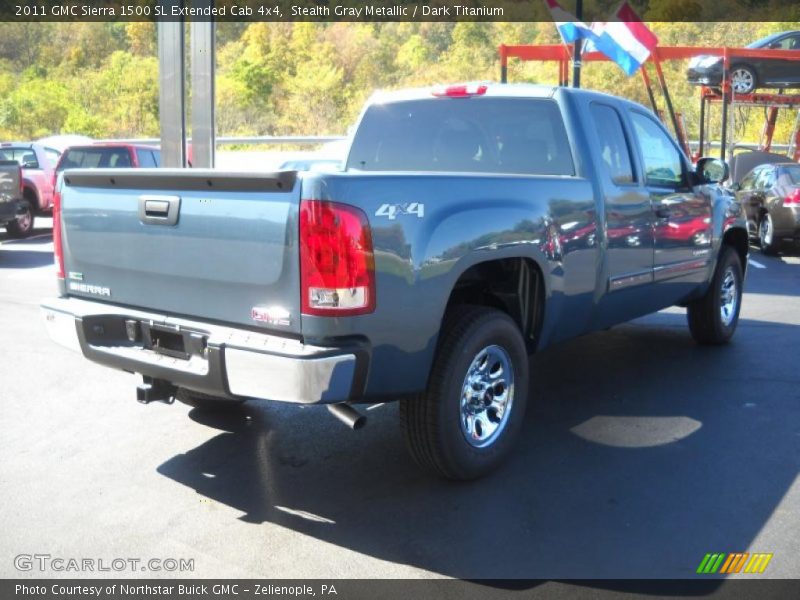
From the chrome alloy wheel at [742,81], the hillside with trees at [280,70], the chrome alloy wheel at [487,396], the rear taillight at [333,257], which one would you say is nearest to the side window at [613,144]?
the chrome alloy wheel at [487,396]

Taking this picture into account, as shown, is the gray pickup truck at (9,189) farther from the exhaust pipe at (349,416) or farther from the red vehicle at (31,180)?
the exhaust pipe at (349,416)

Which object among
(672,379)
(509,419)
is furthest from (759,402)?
(509,419)

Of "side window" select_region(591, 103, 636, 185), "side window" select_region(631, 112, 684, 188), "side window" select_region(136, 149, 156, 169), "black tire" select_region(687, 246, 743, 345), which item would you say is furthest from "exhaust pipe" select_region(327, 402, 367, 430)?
"side window" select_region(136, 149, 156, 169)

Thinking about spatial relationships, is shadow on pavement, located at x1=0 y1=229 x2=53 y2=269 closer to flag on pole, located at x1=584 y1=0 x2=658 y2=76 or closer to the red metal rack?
the red metal rack

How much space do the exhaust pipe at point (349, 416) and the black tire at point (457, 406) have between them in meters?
0.36

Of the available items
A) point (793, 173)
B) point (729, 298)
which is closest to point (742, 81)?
point (793, 173)

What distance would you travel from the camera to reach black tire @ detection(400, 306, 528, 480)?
13.1ft

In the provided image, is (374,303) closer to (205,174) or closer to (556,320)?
(205,174)

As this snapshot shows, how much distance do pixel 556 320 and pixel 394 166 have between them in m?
1.58

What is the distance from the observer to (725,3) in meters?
66.0

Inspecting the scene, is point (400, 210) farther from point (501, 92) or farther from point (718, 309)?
point (718, 309)

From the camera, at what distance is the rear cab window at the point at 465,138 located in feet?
17.3

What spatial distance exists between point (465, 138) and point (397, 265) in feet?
6.70

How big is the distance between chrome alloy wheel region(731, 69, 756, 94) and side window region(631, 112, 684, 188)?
14.6m
